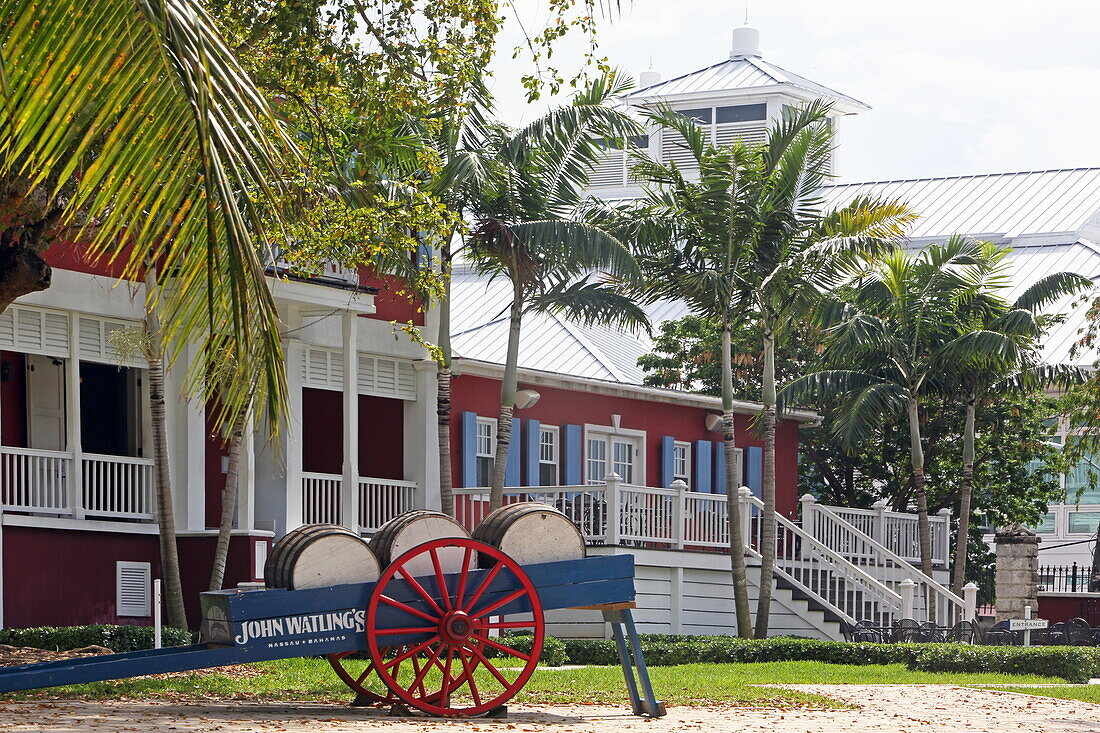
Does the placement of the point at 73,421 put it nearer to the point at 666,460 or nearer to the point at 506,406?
the point at 506,406

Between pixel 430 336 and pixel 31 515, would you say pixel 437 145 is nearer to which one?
pixel 430 336

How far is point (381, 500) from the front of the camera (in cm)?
2261

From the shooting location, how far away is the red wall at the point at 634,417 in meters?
25.1

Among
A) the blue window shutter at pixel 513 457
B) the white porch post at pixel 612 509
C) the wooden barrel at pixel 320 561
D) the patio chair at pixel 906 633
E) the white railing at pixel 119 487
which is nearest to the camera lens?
the wooden barrel at pixel 320 561

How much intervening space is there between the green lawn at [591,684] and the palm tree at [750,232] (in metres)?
4.09

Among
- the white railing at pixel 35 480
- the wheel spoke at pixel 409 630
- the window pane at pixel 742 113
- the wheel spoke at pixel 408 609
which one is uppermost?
the window pane at pixel 742 113

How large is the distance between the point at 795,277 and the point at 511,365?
13.8ft

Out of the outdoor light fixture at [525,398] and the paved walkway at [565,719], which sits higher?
the outdoor light fixture at [525,398]

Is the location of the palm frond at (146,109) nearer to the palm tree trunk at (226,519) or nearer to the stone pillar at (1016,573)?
the palm tree trunk at (226,519)

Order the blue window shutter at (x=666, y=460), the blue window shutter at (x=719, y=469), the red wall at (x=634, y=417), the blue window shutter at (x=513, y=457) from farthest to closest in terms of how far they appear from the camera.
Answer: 1. the blue window shutter at (x=719, y=469)
2. the blue window shutter at (x=666, y=460)
3. the blue window shutter at (x=513, y=457)
4. the red wall at (x=634, y=417)

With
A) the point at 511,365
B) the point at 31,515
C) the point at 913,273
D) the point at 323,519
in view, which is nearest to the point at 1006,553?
the point at 913,273

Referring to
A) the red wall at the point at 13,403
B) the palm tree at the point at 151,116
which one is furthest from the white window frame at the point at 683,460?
the palm tree at the point at 151,116

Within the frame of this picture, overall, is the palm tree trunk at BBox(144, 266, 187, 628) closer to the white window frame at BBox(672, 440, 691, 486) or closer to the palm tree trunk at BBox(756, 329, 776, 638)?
the palm tree trunk at BBox(756, 329, 776, 638)

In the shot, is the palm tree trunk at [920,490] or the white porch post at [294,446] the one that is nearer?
the white porch post at [294,446]
